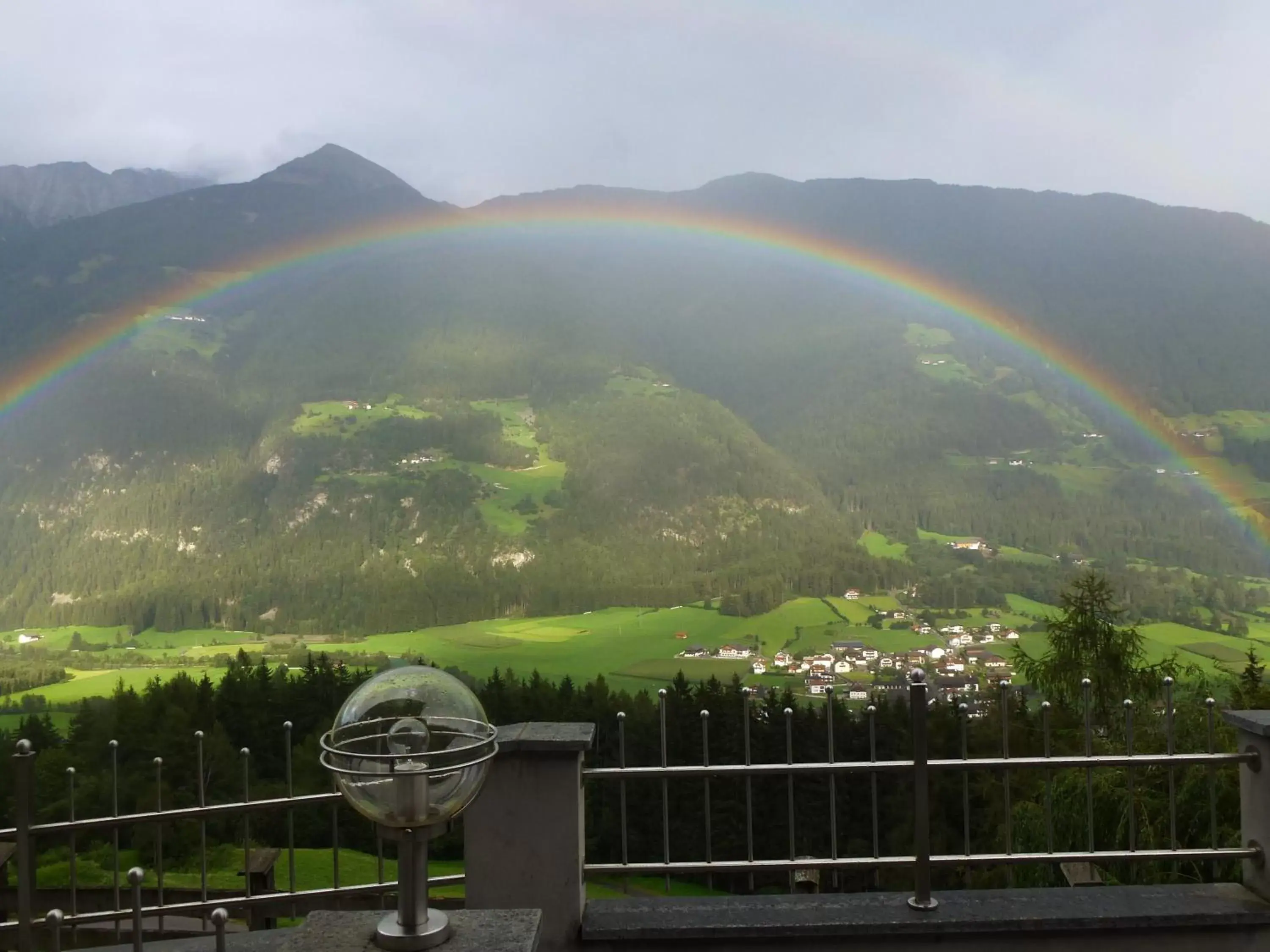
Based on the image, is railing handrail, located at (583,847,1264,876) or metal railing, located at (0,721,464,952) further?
railing handrail, located at (583,847,1264,876)

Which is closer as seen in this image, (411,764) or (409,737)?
(411,764)

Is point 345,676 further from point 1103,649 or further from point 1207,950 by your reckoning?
point 1207,950

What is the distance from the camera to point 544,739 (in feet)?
11.4

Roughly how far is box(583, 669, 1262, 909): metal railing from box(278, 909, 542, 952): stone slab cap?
4.87 feet

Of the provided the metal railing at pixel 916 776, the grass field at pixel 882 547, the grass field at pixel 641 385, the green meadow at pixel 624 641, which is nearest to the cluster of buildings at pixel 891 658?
the green meadow at pixel 624 641

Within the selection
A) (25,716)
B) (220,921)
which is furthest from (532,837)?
(25,716)

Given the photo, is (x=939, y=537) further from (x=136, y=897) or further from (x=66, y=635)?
(x=136, y=897)

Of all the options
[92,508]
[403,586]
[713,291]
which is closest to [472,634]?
[403,586]

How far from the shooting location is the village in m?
27.5

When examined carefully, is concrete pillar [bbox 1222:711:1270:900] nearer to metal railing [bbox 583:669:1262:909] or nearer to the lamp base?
metal railing [bbox 583:669:1262:909]

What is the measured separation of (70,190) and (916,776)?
10313 cm

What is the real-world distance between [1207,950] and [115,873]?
4.58 metres

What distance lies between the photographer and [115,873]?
3811 mm

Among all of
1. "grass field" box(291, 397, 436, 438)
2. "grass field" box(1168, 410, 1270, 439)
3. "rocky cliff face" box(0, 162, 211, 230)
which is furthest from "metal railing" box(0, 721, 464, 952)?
"rocky cliff face" box(0, 162, 211, 230)
